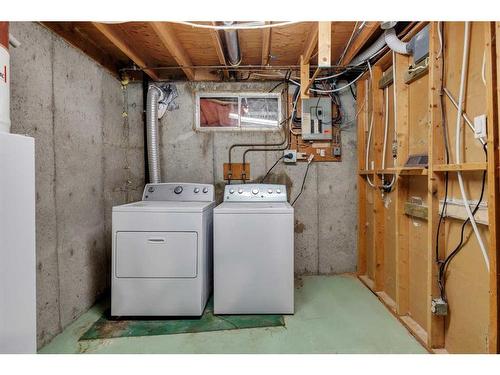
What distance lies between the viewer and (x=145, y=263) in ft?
7.00

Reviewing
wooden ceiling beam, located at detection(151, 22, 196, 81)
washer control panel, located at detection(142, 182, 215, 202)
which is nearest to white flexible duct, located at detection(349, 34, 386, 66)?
wooden ceiling beam, located at detection(151, 22, 196, 81)

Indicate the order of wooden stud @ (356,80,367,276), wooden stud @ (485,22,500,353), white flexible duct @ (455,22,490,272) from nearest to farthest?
wooden stud @ (485,22,500,353)
white flexible duct @ (455,22,490,272)
wooden stud @ (356,80,367,276)

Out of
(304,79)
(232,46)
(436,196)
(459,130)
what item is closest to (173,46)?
(232,46)

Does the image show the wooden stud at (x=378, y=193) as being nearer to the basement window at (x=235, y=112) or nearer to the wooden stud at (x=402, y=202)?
the wooden stud at (x=402, y=202)

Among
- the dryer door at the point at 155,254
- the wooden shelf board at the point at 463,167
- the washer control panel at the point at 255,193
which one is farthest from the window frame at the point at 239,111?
the wooden shelf board at the point at 463,167

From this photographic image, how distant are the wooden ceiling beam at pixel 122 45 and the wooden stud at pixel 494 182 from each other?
230 cm

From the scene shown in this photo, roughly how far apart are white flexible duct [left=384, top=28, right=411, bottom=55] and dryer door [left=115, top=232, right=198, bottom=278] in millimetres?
2041

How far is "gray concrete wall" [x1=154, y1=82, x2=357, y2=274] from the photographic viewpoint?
10.2ft

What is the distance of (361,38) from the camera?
224 cm

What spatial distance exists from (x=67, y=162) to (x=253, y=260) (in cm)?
153

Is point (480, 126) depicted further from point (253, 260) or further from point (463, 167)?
point (253, 260)

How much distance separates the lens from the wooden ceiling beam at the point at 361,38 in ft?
6.71

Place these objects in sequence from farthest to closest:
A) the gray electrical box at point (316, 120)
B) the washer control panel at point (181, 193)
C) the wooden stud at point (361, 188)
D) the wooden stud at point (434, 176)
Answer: the gray electrical box at point (316, 120) → the wooden stud at point (361, 188) → the washer control panel at point (181, 193) → the wooden stud at point (434, 176)

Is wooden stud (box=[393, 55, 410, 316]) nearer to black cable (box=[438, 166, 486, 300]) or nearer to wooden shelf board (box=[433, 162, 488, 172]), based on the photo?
black cable (box=[438, 166, 486, 300])
